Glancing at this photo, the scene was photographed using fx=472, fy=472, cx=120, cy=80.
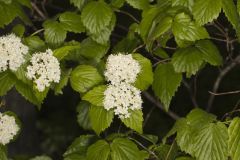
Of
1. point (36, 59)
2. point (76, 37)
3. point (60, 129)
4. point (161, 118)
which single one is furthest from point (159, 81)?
point (60, 129)

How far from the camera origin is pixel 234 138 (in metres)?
1.63

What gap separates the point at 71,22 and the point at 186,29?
1.72ft

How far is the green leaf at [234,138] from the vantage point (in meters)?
1.63

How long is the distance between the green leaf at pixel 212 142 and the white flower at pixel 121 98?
25cm

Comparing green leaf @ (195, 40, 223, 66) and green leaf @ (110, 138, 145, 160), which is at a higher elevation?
green leaf @ (195, 40, 223, 66)

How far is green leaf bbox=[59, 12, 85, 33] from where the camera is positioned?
1950 mm

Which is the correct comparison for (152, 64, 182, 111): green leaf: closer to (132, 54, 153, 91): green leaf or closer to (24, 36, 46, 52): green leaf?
(132, 54, 153, 91): green leaf

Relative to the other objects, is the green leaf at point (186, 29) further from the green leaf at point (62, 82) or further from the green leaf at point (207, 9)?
the green leaf at point (62, 82)

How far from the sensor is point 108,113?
1.69 meters

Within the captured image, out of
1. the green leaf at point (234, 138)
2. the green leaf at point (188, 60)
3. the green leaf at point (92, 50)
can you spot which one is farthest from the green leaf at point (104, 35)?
the green leaf at point (234, 138)

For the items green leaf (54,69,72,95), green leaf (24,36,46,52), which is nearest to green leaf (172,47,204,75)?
green leaf (54,69,72,95)

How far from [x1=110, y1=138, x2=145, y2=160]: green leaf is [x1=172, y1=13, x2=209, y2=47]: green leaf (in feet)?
1.46

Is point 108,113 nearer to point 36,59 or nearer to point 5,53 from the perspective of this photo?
point 36,59

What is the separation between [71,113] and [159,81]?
266 cm
